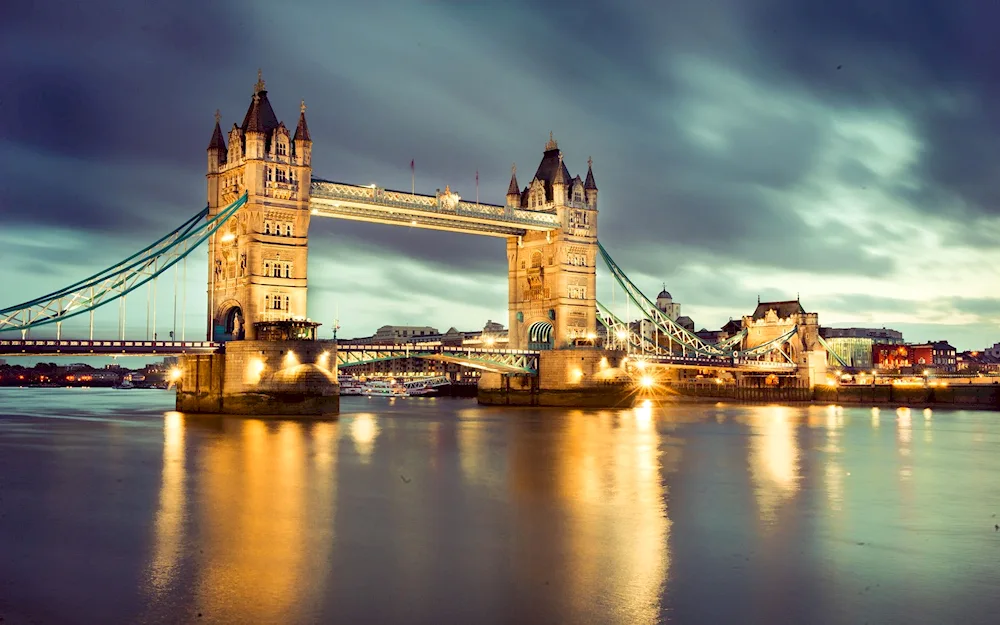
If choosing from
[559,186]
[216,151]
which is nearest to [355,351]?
[216,151]

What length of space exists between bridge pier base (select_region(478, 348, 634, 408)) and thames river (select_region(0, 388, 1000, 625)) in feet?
88.9

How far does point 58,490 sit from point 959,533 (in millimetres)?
17931

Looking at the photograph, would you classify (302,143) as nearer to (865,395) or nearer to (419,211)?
(419,211)

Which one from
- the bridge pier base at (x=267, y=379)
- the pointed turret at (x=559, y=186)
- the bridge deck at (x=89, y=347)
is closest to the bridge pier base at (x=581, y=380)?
the pointed turret at (x=559, y=186)

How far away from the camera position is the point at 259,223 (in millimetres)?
45125

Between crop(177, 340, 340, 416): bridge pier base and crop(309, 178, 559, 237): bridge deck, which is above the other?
crop(309, 178, 559, 237): bridge deck

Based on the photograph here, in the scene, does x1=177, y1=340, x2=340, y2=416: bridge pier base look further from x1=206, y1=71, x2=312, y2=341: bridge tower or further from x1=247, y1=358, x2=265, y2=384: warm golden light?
x1=206, y1=71, x2=312, y2=341: bridge tower

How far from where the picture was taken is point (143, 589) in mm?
11359

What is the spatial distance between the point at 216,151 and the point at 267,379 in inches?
514

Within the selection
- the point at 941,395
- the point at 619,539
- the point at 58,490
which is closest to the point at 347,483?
the point at 58,490

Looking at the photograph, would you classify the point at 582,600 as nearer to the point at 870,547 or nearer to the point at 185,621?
the point at 185,621

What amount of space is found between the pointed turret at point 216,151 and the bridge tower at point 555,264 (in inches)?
816

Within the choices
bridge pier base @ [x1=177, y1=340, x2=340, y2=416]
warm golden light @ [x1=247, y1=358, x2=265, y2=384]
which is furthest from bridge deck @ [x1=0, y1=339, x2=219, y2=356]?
warm golden light @ [x1=247, y1=358, x2=265, y2=384]

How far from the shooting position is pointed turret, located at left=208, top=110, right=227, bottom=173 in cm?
4741
